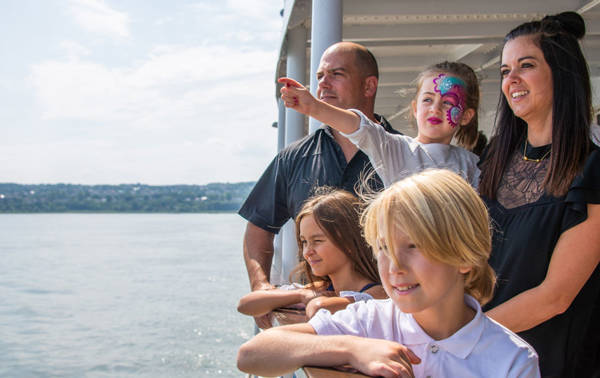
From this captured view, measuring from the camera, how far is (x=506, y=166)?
2035 mm

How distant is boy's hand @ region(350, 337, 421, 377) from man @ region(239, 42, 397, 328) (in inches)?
53.1

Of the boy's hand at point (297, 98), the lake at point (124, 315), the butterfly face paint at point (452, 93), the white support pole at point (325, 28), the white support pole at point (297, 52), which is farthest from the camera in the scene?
the lake at point (124, 315)

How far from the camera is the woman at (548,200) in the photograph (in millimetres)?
1738

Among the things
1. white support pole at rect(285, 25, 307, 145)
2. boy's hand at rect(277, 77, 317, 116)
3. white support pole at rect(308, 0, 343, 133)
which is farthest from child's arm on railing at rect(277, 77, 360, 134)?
white support pole at rect(285, 25, 307, 145)

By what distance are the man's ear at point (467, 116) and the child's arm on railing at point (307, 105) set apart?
1.96ft

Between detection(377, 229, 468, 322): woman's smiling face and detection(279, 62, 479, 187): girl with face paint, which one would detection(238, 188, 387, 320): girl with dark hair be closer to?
detection(279, 62, 479, 187): girl with face paint

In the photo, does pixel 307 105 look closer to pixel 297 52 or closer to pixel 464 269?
pixel 464 269

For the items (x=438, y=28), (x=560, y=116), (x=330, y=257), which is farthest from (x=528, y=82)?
(x=438, y=28)

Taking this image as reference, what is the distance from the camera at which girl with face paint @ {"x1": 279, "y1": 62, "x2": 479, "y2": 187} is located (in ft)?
6.98

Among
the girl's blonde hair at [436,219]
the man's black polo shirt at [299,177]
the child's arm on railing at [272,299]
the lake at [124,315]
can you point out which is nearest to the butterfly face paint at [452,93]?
the man's black polo shirt at [299,177]

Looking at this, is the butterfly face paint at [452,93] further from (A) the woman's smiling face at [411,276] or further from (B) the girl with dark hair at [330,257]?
(A) the woman's smiling face at [411,276]

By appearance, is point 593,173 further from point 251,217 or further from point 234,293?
point 234,293

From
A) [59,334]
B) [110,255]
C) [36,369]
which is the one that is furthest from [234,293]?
[110,255]

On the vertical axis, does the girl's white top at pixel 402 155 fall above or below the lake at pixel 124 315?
above
